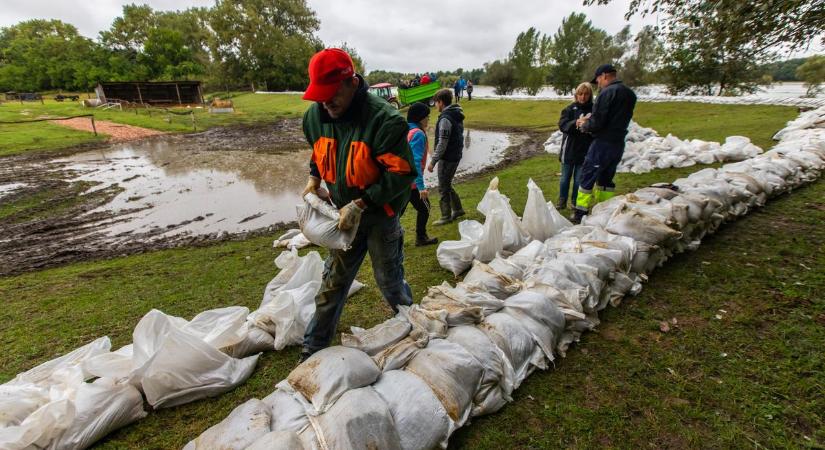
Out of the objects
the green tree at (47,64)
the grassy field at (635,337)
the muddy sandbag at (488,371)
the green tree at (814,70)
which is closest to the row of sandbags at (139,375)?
the grassy field at (635,337)

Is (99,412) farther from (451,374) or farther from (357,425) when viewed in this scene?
(451,374)

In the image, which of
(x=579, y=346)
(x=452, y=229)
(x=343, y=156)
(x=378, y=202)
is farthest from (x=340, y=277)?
(x=452, y=229)

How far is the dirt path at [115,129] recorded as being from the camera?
614 inches

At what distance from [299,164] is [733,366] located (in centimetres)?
1002

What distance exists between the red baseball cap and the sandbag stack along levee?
1.22 metres

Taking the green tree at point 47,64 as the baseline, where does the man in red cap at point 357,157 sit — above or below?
below

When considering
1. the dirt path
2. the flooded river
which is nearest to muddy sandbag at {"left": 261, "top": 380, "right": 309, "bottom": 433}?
the flooded river

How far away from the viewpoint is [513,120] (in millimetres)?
17609

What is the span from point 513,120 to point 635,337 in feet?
54.9

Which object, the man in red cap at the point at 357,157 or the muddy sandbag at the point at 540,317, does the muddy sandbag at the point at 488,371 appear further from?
the man in red cap at the point at 357,157

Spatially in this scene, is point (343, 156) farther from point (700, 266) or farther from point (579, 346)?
point (700, 266)

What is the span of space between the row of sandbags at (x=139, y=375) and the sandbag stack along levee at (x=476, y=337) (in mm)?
674

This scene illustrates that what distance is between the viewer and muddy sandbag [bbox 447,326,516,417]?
1814 mm

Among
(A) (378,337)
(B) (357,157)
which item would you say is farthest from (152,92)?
(A) (378,337)
